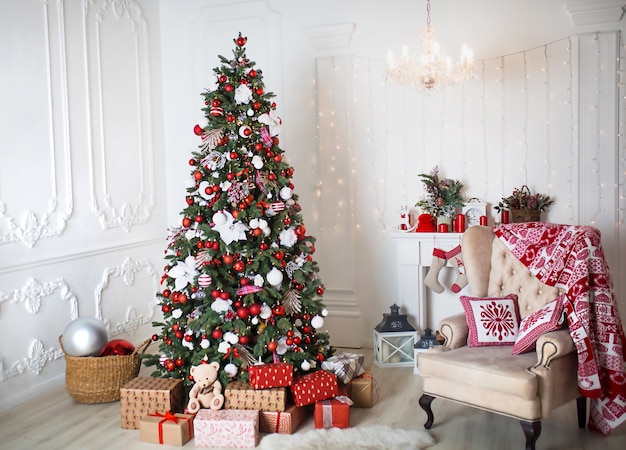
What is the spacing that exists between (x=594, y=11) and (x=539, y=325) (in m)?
2.55

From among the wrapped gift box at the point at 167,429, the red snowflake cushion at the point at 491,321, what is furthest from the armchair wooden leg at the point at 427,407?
the wrapped gift box at the point at 167,429

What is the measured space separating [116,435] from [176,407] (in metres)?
0.36

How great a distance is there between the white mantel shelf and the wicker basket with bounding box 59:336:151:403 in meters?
2.07

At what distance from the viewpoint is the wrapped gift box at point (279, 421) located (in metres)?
3.43

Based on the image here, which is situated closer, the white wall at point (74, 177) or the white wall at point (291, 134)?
the white wall at point (74, 177)

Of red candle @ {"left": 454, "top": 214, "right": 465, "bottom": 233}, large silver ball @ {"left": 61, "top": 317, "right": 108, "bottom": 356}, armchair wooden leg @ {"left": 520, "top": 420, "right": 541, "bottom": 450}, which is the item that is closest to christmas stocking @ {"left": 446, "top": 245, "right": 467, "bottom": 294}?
red candle @ {"left": 454, "top": 214, "right": 465, "bottom": 233}

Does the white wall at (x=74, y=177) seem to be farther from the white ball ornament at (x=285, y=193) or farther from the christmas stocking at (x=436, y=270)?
the christmas stocking at (x=436, y=270)

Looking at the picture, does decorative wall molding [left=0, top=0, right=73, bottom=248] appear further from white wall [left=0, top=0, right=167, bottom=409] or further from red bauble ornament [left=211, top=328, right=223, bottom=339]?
red bauble ornament [left=211, top=328, right=223, bottom=339]

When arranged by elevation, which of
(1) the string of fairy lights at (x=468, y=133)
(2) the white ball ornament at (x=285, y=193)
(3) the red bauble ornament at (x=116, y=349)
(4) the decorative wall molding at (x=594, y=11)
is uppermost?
(4) the decorative wall molding at (x=594, y=11)

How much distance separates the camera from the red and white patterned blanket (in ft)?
10.5

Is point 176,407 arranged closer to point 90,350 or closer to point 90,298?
point 90,350

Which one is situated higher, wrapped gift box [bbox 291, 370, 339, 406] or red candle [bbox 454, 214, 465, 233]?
red candle [bbox 454, 214, 465, 233]

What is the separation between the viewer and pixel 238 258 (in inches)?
150

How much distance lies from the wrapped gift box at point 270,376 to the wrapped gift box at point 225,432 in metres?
0.22
